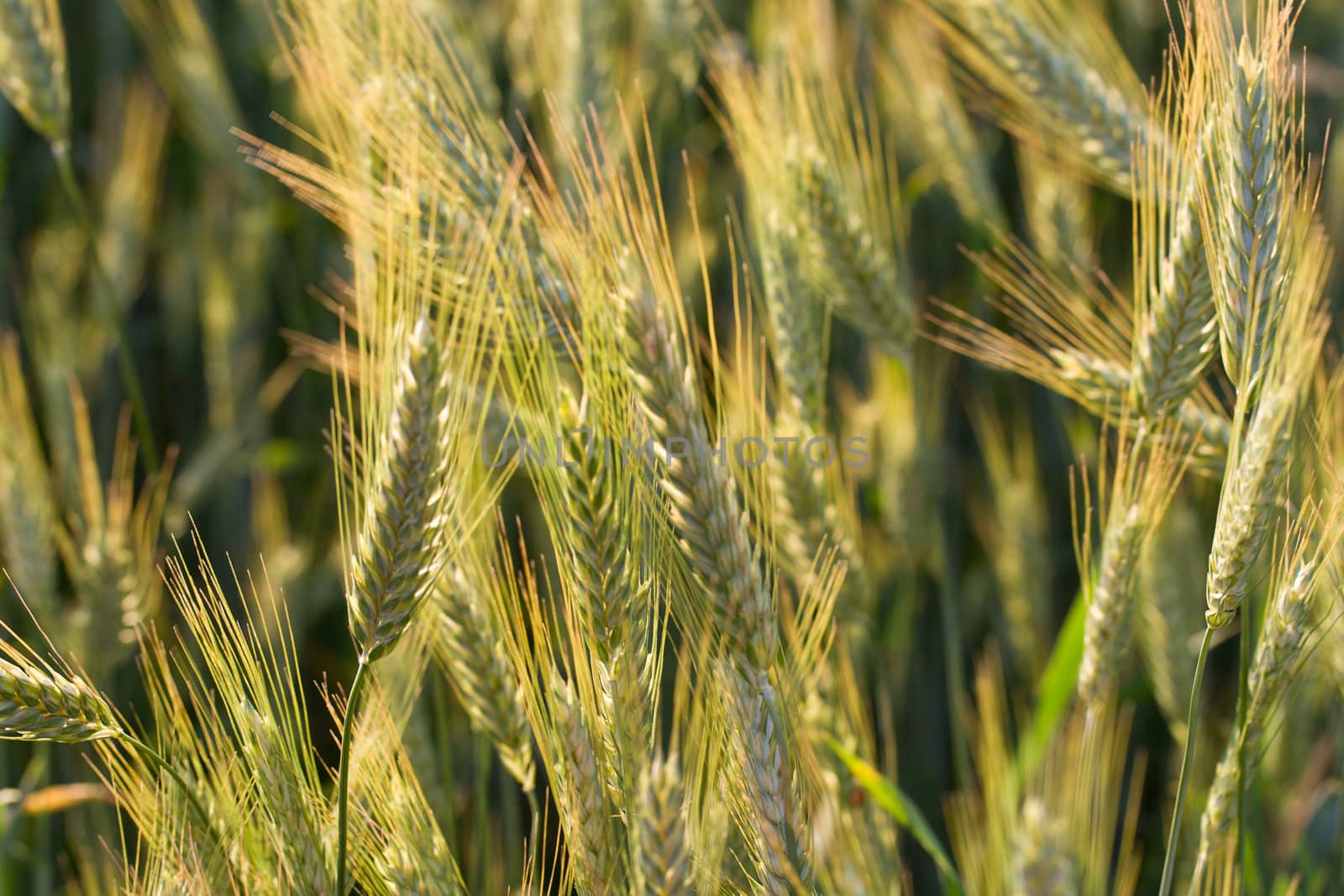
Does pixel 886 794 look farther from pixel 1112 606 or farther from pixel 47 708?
pixel 47 708

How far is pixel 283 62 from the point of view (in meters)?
2.51

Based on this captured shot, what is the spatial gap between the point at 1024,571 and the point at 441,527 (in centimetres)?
118

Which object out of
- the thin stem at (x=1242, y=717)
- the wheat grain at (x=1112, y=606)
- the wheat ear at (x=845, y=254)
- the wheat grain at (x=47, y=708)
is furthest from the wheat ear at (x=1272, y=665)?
the wheat grain at (x=47, y=708)

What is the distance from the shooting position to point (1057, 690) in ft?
4.86

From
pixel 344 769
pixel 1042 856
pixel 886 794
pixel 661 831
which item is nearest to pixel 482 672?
pixel 344 769

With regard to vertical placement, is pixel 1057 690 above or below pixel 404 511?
below

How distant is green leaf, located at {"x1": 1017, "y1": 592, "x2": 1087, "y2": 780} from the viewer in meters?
1.46

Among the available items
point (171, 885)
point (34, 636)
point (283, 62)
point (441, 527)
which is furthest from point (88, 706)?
point (283, 62)

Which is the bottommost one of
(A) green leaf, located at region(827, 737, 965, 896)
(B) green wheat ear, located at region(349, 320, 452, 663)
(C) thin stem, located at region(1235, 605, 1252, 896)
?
(A) green leaf, located at region(827, 737, 965, 896)

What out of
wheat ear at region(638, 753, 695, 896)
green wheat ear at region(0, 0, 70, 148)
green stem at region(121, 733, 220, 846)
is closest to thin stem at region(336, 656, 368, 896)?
green stem at region(121, 733, 220, 846)

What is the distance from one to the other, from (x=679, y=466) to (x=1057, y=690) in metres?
0.78

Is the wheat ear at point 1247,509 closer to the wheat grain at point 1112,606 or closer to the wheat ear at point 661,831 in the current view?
the wheat grain at point 1112,606

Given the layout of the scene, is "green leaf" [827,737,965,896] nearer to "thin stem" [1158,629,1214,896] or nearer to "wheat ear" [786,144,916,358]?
"thin stem" [1158,629,1214,896]

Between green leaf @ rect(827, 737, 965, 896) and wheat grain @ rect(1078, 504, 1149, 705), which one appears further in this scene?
green leaf @ rect(827, 737, 965, 896)
